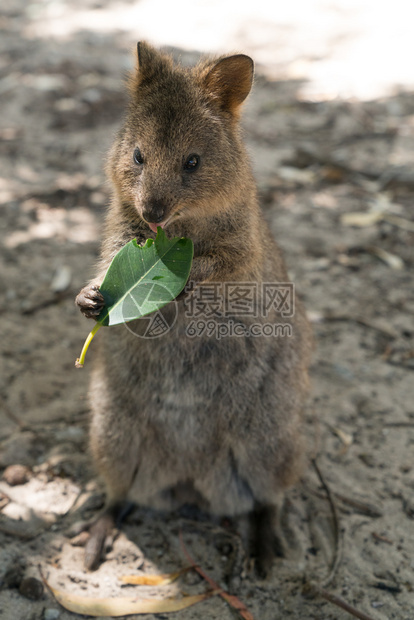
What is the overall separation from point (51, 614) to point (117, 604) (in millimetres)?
282

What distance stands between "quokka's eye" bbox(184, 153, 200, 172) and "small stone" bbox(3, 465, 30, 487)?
1835 millimetres

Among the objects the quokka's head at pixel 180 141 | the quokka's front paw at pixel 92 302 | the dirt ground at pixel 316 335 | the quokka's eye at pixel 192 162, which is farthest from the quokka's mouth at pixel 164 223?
the dirt ground at pixel 316 335

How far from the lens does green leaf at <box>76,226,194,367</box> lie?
2.30 m

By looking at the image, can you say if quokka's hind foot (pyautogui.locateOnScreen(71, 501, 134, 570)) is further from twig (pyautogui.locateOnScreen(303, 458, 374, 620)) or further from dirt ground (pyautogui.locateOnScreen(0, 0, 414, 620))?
twig (pyautogui.locateOnScreen(303, 458, 374, 620))

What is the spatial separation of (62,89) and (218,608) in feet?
19.7

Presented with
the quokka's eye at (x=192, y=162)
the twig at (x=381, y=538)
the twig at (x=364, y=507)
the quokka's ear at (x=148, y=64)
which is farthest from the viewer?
the twig at (x=364, y=507)

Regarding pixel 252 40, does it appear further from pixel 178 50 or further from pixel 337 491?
pixel 337 491

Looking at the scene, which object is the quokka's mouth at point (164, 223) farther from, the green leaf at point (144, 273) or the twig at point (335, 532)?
the twig at point (335, 532)

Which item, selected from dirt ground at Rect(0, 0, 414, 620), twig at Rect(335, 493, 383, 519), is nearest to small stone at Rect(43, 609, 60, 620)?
dirt ground at Rect(0, 0, 414, 620)

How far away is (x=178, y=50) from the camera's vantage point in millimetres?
7703

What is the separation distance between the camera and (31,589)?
2.64 meters

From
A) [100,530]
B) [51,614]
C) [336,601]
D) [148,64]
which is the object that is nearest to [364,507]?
[336,601]

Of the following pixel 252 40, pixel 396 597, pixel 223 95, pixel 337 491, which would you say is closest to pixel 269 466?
pixel 337 491

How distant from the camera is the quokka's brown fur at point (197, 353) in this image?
247 centimetres
